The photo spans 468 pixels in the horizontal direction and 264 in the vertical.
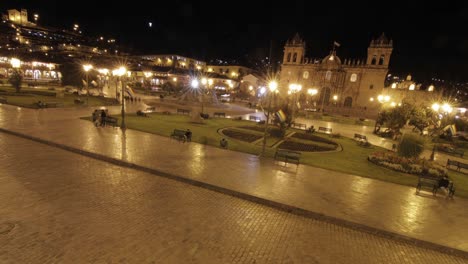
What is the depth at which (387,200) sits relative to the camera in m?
9.60

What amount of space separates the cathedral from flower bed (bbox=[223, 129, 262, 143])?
37.5 metres

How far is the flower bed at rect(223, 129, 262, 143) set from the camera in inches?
715

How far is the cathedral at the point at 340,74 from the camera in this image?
53594 mm

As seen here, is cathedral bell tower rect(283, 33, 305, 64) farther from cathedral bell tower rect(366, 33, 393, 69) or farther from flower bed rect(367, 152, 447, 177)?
flower bed rect(367, 152, 447, 177)

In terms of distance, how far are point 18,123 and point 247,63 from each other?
113861 mm

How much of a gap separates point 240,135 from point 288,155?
22.5ft

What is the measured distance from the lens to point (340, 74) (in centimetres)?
5744

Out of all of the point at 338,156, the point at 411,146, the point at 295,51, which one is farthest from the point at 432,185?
the point at 295,51

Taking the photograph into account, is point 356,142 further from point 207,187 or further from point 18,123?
point 18,123

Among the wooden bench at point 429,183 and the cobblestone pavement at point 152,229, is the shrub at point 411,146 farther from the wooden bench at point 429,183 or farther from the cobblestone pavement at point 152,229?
the cobblestone pavement at point 152,229

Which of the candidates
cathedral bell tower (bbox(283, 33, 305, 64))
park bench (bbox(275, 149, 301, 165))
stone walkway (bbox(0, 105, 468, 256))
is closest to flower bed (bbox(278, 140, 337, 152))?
park bench (bbox(275, 149, 301, 165))

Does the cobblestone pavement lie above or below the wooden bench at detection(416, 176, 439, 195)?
below

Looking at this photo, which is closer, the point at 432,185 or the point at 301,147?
the point at 432,185

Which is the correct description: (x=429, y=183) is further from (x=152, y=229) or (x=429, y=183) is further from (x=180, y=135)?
(x=180, y=135)
